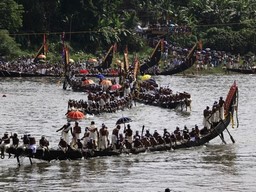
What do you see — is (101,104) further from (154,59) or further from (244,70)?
(244,70)

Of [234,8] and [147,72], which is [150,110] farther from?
[234,8]

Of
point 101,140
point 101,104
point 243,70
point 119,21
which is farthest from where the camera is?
point 119,21

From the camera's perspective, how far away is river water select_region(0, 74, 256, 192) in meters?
40.5

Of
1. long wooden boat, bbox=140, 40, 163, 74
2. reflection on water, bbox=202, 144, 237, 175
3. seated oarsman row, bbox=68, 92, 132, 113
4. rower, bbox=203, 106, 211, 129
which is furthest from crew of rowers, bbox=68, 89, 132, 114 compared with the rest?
long wooden boat, bbox=140, 40, 163, 74

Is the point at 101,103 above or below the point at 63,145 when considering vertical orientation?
above

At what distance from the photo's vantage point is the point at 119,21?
381 ft

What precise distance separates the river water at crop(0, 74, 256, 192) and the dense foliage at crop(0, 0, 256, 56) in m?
36.0

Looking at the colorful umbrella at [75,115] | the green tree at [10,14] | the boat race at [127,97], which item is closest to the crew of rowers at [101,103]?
the boat race at [127,97]

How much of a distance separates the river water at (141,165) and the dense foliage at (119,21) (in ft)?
118

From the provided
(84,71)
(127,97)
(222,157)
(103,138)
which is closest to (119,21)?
(84,71)

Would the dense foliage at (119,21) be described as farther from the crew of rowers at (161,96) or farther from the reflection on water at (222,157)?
the reflection on water at (222,157)

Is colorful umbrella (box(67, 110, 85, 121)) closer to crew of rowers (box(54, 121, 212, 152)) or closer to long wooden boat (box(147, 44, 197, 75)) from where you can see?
crew of rowers (box(54, 121, 212, 152))

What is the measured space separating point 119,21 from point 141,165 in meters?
72.2

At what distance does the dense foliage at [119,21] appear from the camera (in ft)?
348
